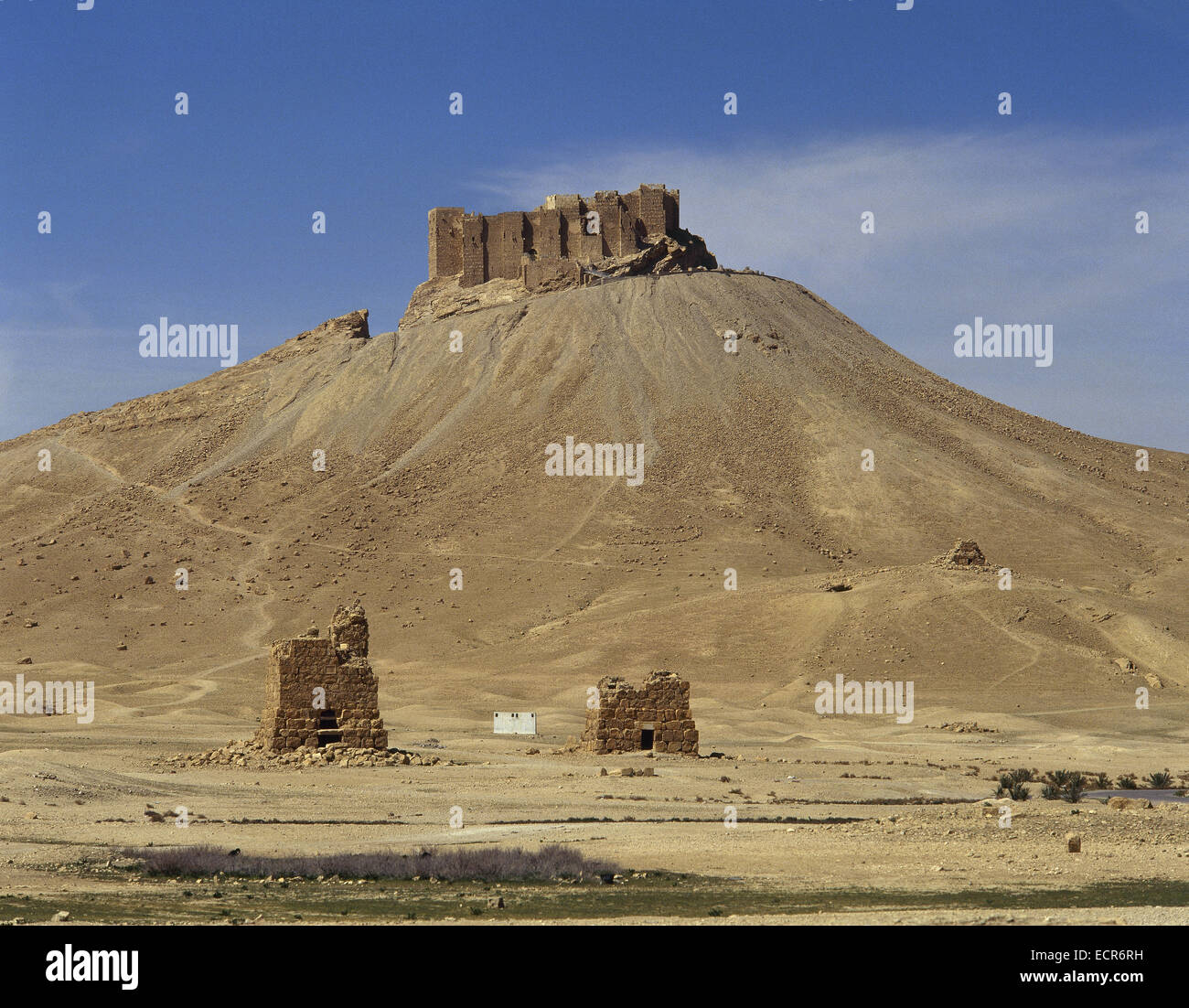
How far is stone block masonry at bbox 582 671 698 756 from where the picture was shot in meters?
31.8

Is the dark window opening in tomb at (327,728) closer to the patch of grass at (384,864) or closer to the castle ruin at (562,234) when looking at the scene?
the patch of grass at (384,864)

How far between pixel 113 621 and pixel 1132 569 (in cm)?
4708

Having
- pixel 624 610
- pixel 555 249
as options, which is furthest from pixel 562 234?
pixel 624 610

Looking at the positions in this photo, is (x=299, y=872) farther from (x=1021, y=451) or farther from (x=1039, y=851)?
(x=1021, y=451)

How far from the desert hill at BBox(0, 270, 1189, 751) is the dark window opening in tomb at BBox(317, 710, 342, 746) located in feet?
40.6

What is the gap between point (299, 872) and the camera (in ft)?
48.8

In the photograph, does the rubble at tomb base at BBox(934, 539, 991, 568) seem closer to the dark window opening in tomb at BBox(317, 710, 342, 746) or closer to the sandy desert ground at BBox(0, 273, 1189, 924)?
the sandy desert ground at BBox(0, 273, 1189, 924)

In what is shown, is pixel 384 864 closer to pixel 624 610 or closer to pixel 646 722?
pixel 646 722

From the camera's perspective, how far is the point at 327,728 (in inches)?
1132

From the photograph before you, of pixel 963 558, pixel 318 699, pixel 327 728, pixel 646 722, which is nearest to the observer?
pixel 318 699

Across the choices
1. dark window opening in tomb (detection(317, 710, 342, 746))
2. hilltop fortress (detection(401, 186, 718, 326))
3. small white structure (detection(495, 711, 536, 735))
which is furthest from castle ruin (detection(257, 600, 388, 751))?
hilltop fortress (detection(401, 186, 718, 326))

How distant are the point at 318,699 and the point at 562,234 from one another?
81882mm

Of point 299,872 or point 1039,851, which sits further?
point 1039,851
